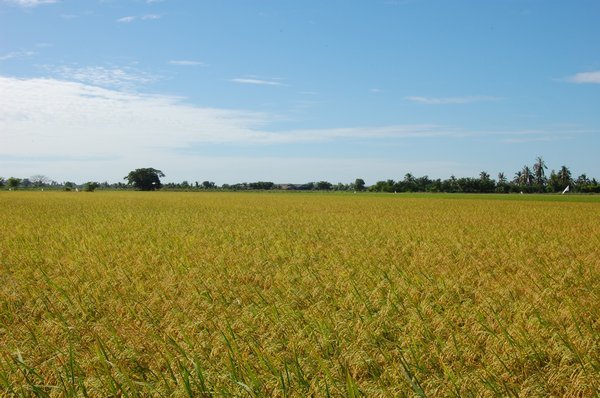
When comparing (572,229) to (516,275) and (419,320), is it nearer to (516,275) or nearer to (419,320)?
(516,275)

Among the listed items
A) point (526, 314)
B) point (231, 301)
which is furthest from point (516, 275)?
point (231, 301)

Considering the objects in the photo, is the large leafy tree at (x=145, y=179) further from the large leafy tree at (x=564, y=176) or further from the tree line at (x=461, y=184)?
the large leafy tree at (x=564, y=176)

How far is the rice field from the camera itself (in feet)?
12.6

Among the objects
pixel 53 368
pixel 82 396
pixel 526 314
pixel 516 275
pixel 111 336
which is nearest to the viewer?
pixel 82 396

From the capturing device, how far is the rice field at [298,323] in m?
3.85

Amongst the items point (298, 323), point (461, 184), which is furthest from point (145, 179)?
point (298, 323)

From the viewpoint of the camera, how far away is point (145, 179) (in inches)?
6019

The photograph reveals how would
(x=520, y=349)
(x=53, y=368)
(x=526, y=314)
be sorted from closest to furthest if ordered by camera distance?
1. (x=53, y=368)
2. (x=520, y=349)
3. (x=526, y=314)

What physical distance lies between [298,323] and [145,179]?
15533cm

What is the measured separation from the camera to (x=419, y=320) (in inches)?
Answer: 210

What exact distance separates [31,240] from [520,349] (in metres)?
13.7

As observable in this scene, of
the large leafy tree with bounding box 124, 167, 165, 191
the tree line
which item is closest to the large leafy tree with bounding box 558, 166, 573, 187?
the tree line

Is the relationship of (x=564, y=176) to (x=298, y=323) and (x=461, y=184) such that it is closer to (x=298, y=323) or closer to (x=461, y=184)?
(x=461, y=184)

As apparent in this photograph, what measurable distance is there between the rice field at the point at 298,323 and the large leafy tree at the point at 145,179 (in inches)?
5778
